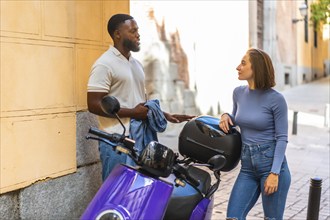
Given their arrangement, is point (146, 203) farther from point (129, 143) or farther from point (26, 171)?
point (26, 171)

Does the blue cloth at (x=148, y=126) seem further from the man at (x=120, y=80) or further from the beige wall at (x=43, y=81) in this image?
the beige wall at (x=43, y=81)

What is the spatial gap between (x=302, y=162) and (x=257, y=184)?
17.9 ft

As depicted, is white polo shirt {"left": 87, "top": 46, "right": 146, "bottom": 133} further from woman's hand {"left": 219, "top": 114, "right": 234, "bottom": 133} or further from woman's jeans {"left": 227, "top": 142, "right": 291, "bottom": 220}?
woman's jeans {"left": 227, "top": 142, "right": 291, "bottom": 220}

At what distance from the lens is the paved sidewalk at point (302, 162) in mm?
5570

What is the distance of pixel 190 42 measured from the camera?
12.6 metres

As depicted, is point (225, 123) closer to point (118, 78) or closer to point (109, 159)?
point (118, 78)

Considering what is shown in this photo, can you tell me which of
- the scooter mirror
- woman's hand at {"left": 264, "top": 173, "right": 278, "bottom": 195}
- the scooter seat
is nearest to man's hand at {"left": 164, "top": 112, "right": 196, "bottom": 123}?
woman's hand at {"left": 264, "top": 173, "right": 278, "bottom": 195}

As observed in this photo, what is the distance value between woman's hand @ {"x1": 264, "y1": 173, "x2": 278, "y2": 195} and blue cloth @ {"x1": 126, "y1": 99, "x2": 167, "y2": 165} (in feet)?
2.80

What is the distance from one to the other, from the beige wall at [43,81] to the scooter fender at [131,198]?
175 cm

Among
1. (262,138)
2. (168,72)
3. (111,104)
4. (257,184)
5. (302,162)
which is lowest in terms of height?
(302,162)

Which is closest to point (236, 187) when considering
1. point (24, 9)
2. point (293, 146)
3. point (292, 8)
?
point (24, 9)

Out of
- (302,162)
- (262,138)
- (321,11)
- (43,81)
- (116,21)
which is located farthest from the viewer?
(321,11)

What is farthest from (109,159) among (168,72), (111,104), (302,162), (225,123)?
(168,72)

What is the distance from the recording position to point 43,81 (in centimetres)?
410
